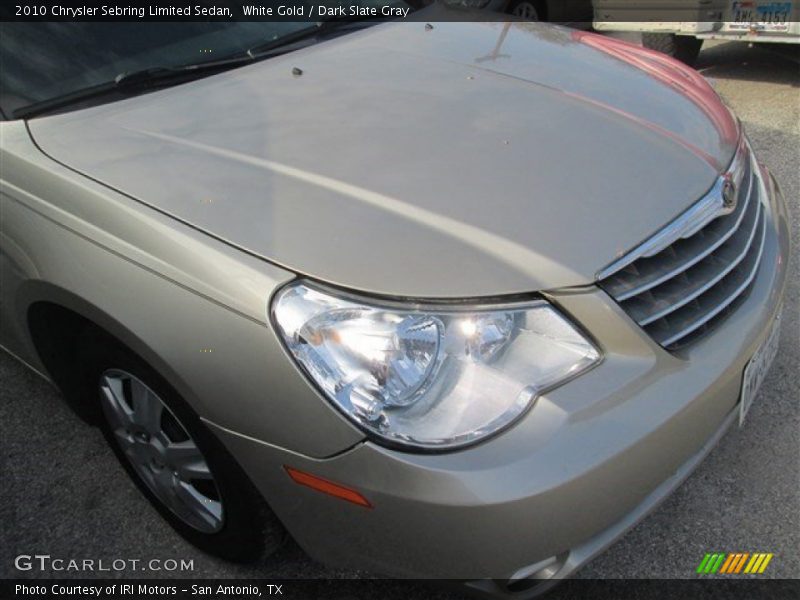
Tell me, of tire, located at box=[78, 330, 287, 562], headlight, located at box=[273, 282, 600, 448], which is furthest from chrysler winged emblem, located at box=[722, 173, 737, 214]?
tire, located at box=[78, 330, 287, 562]

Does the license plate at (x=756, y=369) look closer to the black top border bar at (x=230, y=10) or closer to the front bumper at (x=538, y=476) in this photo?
the front bumper at (x=538, y=476)

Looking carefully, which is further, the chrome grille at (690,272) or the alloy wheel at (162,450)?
the alloy wheel at (162,450)

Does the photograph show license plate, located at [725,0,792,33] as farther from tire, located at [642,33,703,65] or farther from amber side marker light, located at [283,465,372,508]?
amber side marker light, located at [283,465,372,508]

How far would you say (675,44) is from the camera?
5.79 m

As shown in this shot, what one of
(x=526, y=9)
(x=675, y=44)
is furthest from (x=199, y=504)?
(x=526, y=9)

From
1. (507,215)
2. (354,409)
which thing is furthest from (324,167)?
(354,409)

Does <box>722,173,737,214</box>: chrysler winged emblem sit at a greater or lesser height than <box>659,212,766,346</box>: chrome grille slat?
greater

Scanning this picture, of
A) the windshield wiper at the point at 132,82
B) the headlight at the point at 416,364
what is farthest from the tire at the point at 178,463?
the windshield wiper at the point at 132,82

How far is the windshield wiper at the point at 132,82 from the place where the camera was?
7.17 feet

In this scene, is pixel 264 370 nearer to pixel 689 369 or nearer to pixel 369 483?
pixel 369 483

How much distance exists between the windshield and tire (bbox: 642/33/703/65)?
4.22 meters

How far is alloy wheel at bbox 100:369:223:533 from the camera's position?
1.91 m

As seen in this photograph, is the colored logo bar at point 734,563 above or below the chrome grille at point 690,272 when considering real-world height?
below

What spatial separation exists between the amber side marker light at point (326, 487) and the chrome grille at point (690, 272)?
2.18 ft
